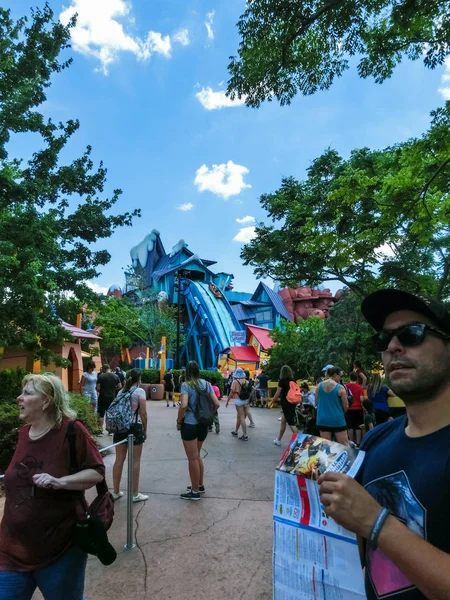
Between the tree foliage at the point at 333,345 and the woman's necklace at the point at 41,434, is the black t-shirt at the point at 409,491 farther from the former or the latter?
the tree foliage at the point at 333,345

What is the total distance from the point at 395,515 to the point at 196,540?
332cm

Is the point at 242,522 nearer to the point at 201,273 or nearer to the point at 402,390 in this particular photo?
the point at 402,390

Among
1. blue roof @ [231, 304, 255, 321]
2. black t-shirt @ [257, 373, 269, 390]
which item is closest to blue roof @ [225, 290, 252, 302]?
blue roof @ [231, 304, 255, 321]

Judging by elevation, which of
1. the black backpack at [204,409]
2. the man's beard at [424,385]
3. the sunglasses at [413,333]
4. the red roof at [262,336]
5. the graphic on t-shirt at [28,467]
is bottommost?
the black backpack at [204,409]

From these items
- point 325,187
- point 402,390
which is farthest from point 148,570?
point 325,187

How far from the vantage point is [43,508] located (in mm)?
1993

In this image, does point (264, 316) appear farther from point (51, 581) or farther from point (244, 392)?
point (51, 581)

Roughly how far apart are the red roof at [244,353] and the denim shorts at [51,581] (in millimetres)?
32231

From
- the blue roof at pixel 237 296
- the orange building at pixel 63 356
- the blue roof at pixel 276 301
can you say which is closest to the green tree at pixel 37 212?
the orange building at pixel 63 356

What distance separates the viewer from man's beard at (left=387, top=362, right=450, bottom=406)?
3.93 ft

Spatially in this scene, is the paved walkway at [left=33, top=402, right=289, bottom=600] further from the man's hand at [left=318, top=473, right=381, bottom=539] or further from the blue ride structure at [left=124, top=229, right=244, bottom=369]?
the blue ride structure at [left=124, top=229, right=244, bottom=369]

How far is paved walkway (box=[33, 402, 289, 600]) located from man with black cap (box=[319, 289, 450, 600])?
7.69 ft

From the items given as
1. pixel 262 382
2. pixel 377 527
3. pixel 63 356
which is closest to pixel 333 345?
pixel 262 382

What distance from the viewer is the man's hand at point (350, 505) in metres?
0.99
